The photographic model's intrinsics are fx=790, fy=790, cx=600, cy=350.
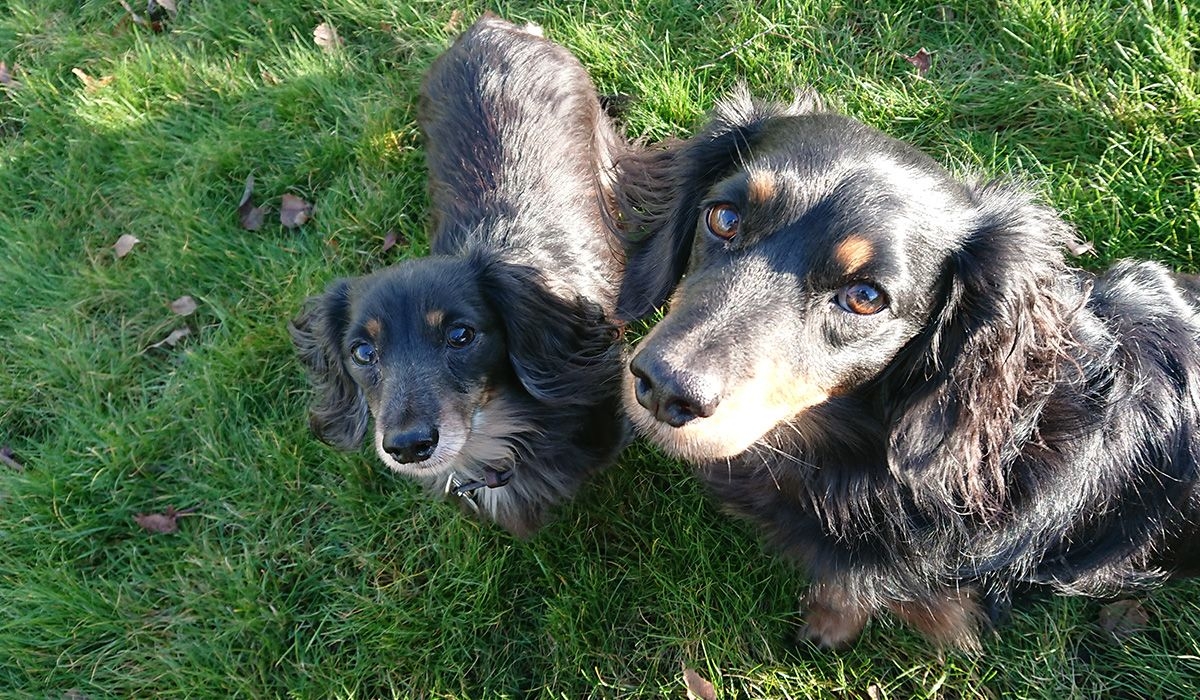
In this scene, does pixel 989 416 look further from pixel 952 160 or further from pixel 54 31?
pixel 54 31

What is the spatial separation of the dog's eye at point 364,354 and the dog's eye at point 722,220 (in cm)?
129

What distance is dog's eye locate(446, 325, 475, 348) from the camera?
279 centimetres

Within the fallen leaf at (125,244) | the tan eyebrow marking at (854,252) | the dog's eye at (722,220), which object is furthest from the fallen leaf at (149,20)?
the tan eyebrow marking at (854,252)

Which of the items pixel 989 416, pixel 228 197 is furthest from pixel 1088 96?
pixel 228 197

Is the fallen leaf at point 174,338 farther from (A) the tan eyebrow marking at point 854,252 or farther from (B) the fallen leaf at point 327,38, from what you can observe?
(A) the tan eyebrow marking at point 854,252

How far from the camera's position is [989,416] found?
2076mm

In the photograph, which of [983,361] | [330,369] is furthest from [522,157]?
[983,361]

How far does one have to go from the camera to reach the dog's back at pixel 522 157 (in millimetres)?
3152

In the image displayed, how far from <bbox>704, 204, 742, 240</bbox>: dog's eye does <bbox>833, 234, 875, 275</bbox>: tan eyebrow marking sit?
30 centimetres

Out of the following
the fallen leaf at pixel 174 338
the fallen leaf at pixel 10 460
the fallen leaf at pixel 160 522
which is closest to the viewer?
the fallen leaf at pixel 160 522

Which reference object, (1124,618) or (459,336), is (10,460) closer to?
(459,336)

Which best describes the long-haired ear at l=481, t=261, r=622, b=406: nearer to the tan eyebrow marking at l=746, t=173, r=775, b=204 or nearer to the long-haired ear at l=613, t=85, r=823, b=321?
the long-haired ear at l=613, t=85, r=823, b=321

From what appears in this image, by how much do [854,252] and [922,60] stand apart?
244 centimetres

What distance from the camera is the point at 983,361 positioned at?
2.05 meters
